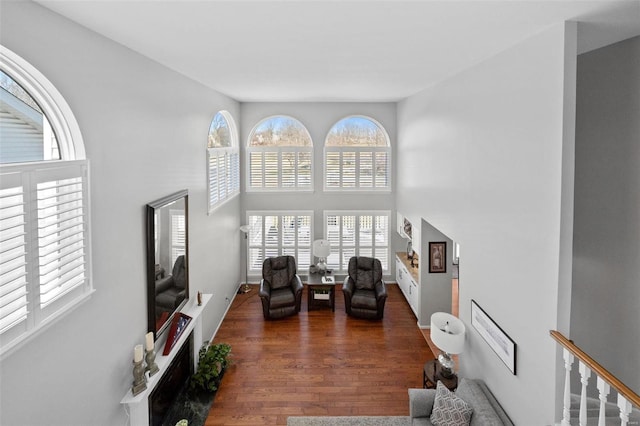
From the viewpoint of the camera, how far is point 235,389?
17.4ft

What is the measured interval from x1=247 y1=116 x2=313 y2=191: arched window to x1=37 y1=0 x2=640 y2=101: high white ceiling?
4091 millimetres

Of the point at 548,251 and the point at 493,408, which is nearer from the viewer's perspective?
the point at 548,251

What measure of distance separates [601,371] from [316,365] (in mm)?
4165

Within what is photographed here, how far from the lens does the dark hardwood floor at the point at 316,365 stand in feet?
16.2

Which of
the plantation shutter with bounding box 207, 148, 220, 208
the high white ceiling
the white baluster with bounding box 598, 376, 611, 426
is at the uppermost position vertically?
the high white ceiling

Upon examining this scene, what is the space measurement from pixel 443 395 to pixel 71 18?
4.88m

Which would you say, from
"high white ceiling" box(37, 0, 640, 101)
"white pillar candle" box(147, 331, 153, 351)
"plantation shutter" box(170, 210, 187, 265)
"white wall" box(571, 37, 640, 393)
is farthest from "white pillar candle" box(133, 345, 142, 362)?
"white wall" box(571, 37, 640, 393)

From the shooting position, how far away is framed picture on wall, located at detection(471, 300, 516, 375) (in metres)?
3.66

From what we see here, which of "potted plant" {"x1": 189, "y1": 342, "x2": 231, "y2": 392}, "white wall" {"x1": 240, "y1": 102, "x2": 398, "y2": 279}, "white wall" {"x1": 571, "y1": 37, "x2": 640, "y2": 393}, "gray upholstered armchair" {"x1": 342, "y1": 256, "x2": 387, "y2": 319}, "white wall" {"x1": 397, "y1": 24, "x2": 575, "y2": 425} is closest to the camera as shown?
"white wall" {"x1": 397, "y1": 24, "x2": 575, "y2": 425}

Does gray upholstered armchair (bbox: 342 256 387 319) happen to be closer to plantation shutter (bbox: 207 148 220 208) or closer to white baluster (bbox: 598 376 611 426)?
plantation shutter (bbox: 207 148 220 208)

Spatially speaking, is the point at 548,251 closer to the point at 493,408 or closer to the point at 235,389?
the point at 493,408

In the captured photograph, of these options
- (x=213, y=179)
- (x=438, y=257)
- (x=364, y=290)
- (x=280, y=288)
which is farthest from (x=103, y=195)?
(x=364, y=290)

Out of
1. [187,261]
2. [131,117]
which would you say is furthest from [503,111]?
[187,261]

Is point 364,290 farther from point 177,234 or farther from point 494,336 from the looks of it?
point 177,234
